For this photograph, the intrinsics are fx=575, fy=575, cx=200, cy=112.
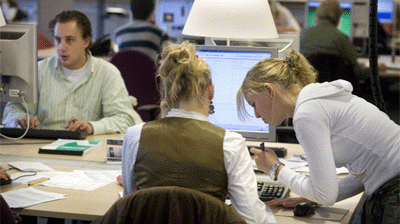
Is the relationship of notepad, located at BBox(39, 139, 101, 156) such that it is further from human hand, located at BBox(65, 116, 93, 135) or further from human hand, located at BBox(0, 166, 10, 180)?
human hand, located at BBox(0, 166, 10, 180)

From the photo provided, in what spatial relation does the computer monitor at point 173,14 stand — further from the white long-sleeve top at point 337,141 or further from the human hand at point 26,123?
the white long-sleeve top at point 337,141

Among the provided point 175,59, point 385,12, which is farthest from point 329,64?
point 385,12

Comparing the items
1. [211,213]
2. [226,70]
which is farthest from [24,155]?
[211,213]

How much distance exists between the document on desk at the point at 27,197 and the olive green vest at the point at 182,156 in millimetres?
382

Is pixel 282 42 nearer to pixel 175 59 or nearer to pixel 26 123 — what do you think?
pixel 175 59

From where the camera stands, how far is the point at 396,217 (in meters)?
1.73

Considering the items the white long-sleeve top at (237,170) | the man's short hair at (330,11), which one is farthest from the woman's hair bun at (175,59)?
the man's short hair at (330,11)

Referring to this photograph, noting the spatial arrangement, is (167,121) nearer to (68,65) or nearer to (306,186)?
(306,186)

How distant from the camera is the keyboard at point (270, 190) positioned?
1.89 metres

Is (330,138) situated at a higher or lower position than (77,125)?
higher

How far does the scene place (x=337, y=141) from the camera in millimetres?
1779

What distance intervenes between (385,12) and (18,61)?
5.84 metres

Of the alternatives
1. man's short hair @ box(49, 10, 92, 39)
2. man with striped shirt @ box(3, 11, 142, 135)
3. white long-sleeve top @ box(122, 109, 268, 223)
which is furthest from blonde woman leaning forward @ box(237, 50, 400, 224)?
man's short hair @ box(49, 10, 92, 39)

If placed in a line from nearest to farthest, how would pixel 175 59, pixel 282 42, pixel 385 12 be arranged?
pixel 175 59
pixel 282 42
pixel 385 12
